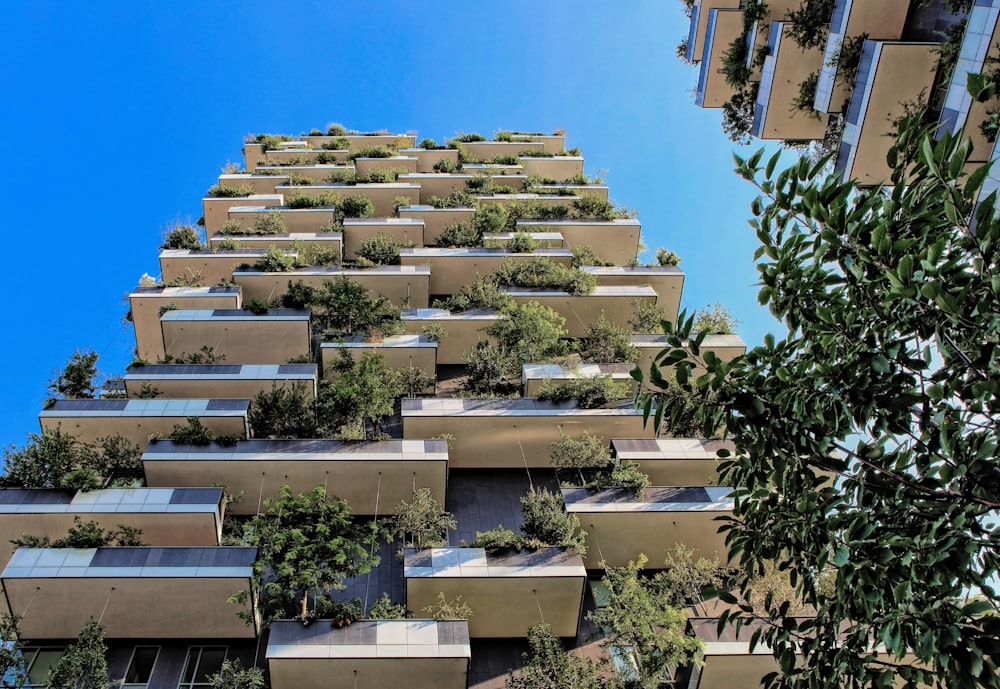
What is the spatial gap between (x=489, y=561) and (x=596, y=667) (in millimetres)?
3442

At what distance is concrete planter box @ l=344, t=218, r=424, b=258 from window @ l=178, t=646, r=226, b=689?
18.8 meters

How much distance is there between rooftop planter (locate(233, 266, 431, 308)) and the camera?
26906mm

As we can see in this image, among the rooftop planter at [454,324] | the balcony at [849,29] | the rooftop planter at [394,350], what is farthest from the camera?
the rooftop planter at [454,324]

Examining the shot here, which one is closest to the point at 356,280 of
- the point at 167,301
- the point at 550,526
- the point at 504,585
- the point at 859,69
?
the point at 167,301

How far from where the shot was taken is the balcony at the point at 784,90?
2142 cm

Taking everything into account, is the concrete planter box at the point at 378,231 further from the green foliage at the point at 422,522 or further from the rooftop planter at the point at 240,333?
the green foliage at the point at 422,522

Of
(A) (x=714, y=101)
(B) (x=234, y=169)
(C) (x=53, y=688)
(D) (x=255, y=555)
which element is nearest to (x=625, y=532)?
(D) (x=255, y=555)

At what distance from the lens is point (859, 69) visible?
18.5 metres

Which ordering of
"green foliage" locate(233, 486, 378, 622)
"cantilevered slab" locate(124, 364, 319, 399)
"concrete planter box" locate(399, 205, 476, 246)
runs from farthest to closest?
1. "concrete planter box" locate(399, 205, 476, 246)
2. "cantilevered slab" locate(124, 364, 319, 399)
3. "green foliage" locate(233, 486, 378, 622)

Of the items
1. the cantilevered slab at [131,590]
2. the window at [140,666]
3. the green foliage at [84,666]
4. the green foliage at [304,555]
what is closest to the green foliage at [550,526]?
the green foliage at [304,555]

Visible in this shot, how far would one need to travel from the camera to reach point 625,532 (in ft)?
59.4

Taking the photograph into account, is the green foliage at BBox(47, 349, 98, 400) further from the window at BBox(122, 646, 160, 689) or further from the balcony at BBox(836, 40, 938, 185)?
the balcony at BBox(836, 40, 938, 185)

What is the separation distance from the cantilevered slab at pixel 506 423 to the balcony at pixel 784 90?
34.7 feet

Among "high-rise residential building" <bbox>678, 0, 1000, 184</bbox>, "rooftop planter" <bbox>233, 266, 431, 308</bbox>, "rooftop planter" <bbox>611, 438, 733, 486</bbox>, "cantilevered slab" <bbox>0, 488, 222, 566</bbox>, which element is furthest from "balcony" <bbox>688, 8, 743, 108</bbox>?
"cantilevered slab" <bbox>0, 488, 222, 566</bbox>
